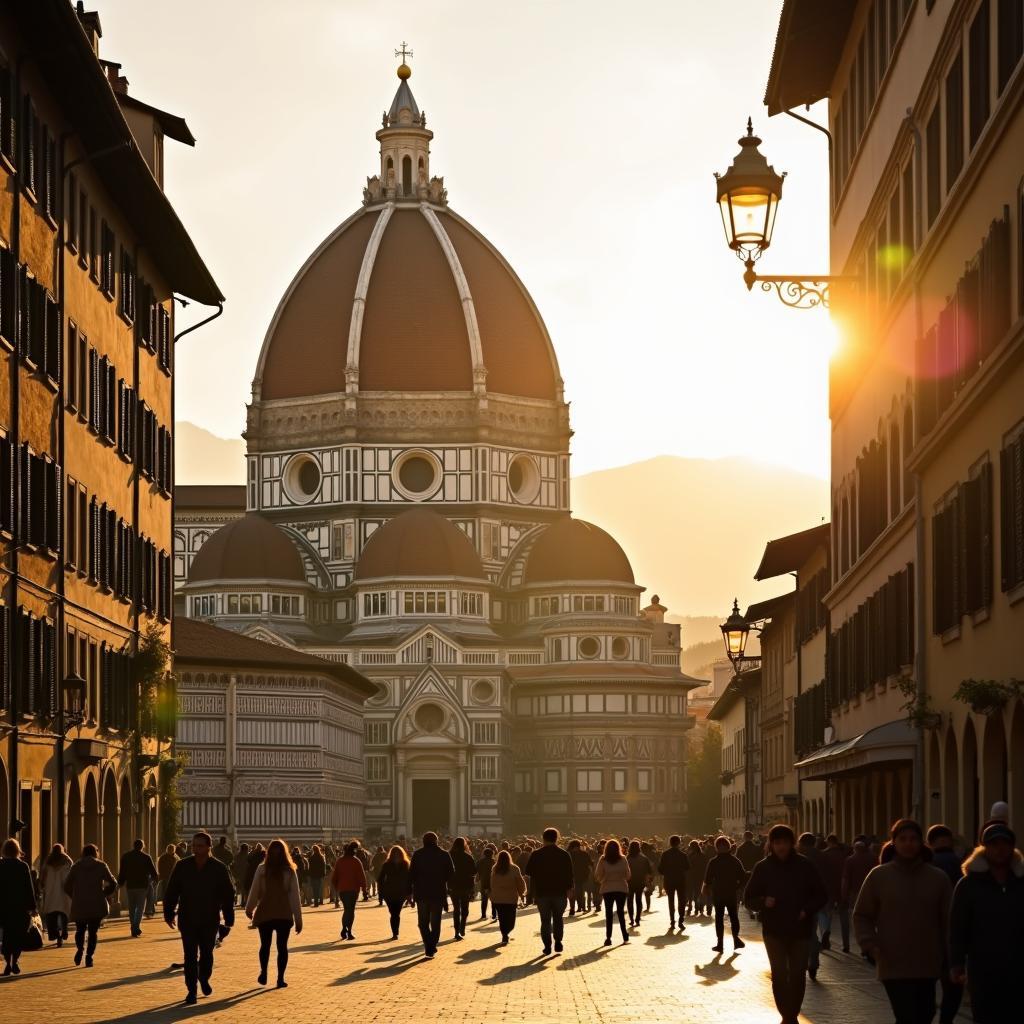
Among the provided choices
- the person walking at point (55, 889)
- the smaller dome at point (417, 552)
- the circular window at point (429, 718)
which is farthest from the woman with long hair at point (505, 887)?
the smaller dome at point (417, 552)

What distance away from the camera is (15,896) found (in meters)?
26.2

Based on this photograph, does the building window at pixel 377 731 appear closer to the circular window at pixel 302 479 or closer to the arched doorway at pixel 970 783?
the circular window at pixel 302 479

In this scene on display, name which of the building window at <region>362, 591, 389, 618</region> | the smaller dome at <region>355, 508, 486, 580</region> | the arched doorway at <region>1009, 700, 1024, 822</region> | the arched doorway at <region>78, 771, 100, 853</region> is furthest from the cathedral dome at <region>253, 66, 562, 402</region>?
the arched doorway at <region>1009, 700, 1024, 822</region>

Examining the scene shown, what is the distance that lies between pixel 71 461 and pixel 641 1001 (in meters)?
20.7

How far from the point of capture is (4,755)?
35875mm

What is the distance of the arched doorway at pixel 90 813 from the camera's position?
45.2 metres

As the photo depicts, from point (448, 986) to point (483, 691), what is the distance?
127170mm

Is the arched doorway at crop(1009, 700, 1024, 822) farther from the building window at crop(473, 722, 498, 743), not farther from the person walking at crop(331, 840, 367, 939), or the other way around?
the building window at crop(473, 722, 498, 743)

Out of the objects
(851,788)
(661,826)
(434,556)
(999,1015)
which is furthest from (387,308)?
(999,1015)

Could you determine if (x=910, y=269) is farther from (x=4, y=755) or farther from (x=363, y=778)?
(x=363, y=778)

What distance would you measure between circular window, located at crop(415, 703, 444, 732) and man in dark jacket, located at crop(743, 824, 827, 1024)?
130 m

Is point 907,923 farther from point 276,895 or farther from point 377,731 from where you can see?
point 377,731

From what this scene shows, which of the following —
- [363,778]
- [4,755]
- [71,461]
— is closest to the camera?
[4,755]

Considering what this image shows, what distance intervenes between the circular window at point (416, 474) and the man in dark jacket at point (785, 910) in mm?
149971
